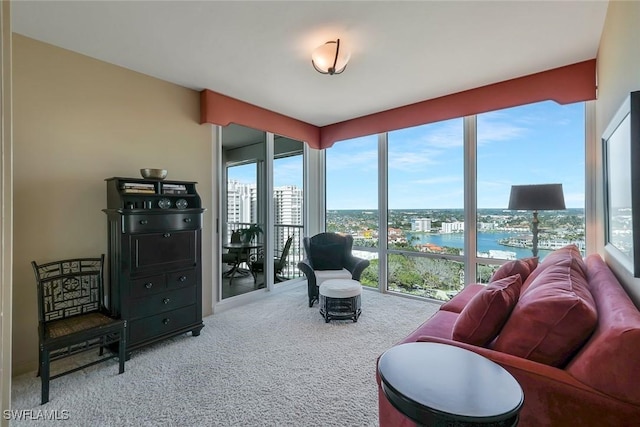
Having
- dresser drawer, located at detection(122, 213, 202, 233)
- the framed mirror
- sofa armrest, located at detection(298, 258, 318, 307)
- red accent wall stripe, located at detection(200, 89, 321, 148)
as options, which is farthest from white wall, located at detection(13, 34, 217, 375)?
the framed mirror

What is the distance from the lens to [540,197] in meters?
2.70

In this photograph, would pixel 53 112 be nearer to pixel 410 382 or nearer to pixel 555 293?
pixel 410 382

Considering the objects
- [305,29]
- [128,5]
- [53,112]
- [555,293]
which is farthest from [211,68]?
[555,293]

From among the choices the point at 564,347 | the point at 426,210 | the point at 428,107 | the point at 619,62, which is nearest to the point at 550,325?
the point at 564,347

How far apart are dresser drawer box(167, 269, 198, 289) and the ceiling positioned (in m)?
2.07

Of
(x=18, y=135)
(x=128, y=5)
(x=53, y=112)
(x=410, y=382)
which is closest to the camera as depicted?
(x=410, y=382)

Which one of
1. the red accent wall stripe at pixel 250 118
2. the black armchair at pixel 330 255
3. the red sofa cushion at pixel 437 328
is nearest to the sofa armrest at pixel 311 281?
the black armchair at pixel 330 255

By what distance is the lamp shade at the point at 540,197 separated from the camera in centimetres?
266

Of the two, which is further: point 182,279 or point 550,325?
point 182,279

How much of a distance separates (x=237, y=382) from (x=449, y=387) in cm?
168

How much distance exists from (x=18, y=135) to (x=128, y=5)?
137cm

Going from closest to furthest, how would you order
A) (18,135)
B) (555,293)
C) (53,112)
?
(555,293) → (18,135) → (53,112)

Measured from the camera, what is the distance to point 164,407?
1.86 metres

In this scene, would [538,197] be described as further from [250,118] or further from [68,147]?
[68,147]
